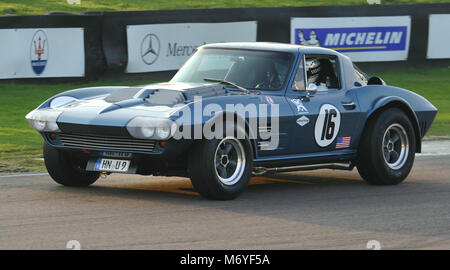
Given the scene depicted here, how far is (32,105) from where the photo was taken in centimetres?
1590

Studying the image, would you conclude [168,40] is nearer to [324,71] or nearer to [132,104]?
[324,71]

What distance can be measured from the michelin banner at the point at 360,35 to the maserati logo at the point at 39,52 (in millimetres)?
5563

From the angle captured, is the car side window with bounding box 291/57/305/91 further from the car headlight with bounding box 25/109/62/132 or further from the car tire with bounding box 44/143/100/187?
the car headlight with bounding box 25/109/62/132

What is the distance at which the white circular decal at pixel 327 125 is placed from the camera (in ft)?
31.2

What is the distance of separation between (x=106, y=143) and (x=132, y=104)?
0.48m

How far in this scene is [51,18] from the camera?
16.8 metres

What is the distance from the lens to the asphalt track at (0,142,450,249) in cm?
702

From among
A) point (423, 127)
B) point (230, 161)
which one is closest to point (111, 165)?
point (230, 161)

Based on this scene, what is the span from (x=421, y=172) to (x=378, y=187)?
133 centimetres

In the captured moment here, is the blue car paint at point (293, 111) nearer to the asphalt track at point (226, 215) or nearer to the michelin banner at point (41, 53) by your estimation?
the asphalt track at point (226, 215)

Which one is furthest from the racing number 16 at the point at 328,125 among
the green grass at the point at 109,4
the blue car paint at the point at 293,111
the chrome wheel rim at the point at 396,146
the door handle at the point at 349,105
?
the green grass at the point at 109,4

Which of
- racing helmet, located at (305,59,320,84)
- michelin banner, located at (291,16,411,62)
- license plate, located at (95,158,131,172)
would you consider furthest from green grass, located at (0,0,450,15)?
license plate, located at (95,158,131,172)

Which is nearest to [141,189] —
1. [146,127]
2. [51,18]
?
[146,127]
